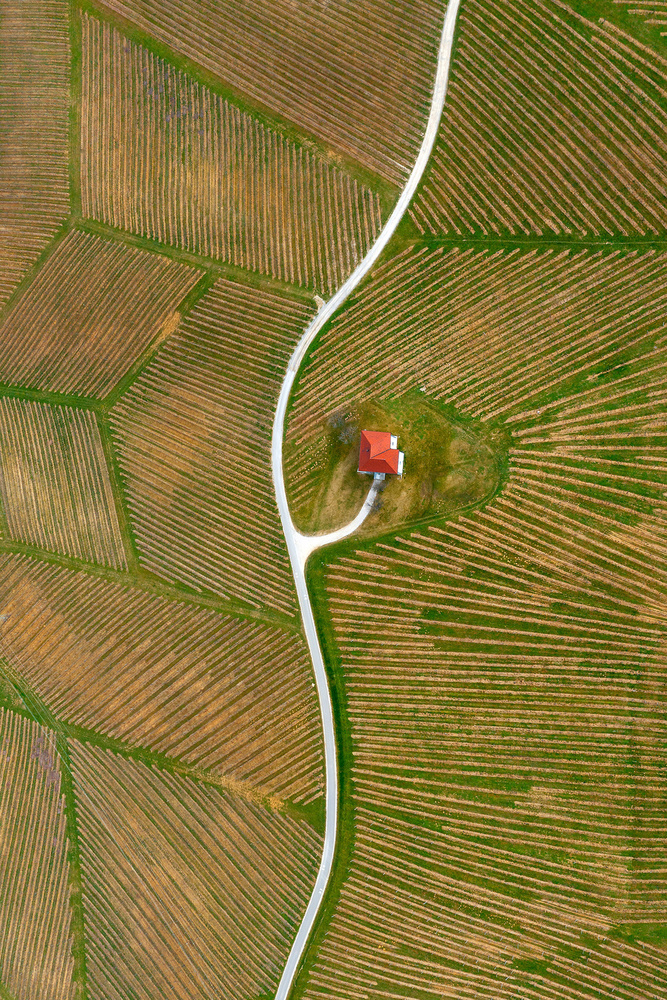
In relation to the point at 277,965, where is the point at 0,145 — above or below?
above

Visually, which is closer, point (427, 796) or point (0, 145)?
point (427, 796)

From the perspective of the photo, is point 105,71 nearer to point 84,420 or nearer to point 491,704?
point 84,420

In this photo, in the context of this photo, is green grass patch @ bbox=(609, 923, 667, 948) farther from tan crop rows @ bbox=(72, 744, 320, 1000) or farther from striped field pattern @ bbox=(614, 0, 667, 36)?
striped field pattern @ bbox=(614, 0, 667, 36)

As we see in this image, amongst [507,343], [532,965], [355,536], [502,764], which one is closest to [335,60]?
[507,343]

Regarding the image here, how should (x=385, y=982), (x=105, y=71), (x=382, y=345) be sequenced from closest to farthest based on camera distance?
(x=385, y=982) → (x=382, y=345) → (x=105, y=71)

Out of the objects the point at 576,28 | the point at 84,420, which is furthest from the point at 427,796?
the point at 576,28

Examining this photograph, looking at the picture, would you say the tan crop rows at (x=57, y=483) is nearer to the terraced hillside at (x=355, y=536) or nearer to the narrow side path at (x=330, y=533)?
the terraced hillside at (x=355, y=536)

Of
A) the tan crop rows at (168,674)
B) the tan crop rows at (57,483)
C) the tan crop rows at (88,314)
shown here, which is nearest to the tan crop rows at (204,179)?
the tan crop rows at (88,314)
